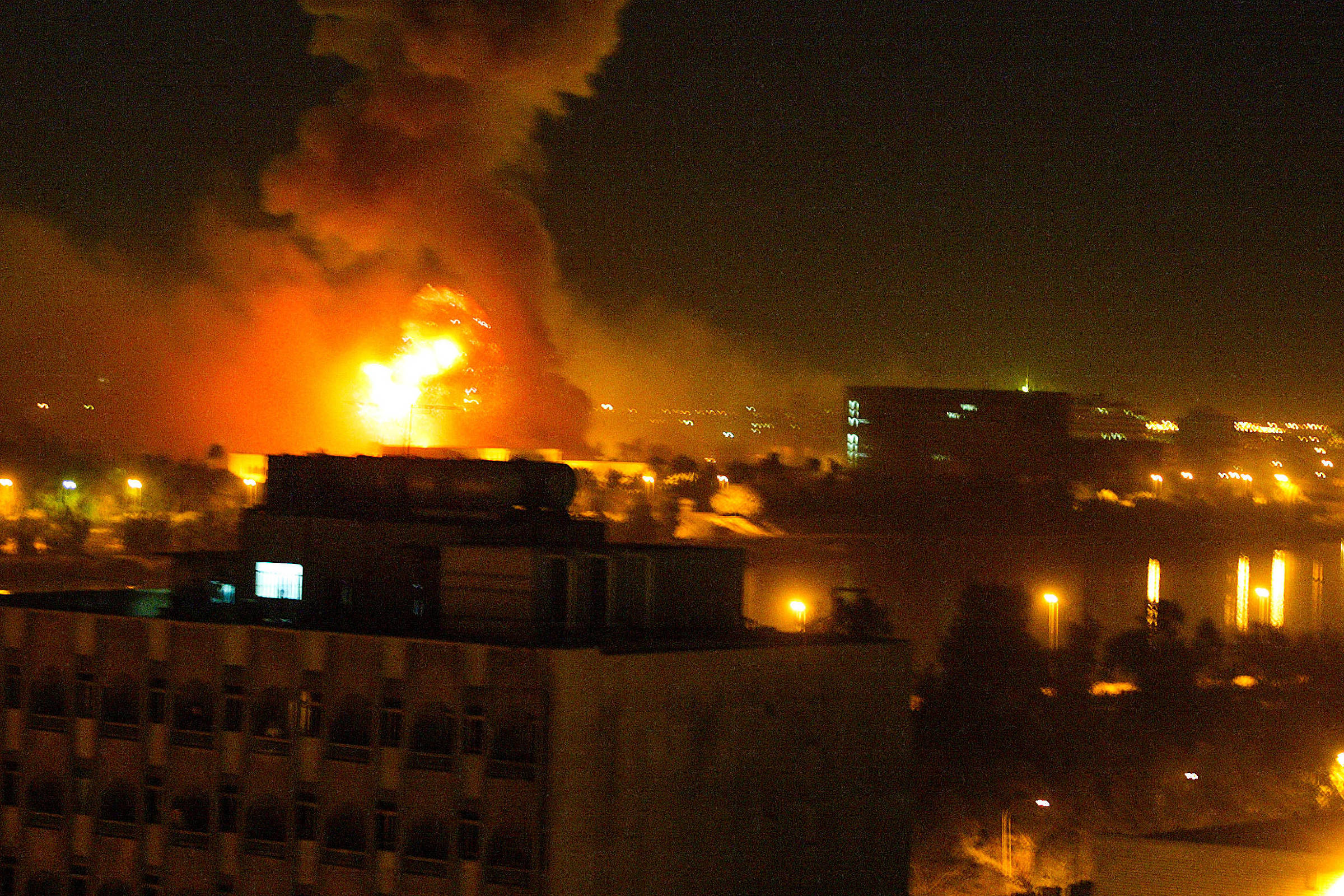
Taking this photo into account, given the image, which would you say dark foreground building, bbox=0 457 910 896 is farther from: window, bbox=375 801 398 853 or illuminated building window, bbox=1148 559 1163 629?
illuminated building window, bbox=1148 559 1163 629

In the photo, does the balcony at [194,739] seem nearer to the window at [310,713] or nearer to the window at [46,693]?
the window at [310,713]

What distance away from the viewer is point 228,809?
230 inches

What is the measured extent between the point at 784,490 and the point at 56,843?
35.3 metres

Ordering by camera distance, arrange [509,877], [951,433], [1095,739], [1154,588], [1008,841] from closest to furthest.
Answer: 1. [509,877]
2. [1008,841]
3. [1095,739]
4. [1154,588]
5. [951,433]

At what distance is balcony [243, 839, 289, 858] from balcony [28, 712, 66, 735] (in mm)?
977

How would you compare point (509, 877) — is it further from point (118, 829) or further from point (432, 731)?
point (118, 829)

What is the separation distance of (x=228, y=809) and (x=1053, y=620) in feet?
58.1

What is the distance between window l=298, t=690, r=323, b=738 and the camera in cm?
567

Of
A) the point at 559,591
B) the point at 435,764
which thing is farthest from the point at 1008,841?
the point at 435,764

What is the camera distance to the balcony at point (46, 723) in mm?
6109

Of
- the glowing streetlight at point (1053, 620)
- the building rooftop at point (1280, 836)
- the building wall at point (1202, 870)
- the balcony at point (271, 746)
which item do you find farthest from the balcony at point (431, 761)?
the glowing streetlight at point (1053, 620)

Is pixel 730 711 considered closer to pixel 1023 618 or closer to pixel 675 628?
pixel 675 628

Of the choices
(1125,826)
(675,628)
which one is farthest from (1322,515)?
(675,628)

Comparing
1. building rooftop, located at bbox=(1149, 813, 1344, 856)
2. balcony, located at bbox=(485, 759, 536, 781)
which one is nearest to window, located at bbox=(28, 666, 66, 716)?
balcony, located at bbox=(485, 759, 536, 781)
